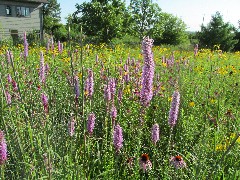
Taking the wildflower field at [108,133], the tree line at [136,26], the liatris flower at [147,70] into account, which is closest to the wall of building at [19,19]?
the tree line at [136,26]

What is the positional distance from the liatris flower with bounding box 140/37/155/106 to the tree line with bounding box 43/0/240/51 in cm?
1753

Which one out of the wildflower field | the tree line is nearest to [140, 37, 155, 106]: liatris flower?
the wildflower field

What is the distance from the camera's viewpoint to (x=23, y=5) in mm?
33031

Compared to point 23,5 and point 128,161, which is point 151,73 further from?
point 23,5

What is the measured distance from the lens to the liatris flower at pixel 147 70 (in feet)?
5.75

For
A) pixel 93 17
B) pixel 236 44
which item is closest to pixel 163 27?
pixel 236 44

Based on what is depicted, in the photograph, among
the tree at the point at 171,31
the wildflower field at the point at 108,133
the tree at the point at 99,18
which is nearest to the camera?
the wildflower field at the point at 108,133

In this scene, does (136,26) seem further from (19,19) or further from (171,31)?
(19,19)

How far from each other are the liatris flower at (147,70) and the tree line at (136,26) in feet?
57.5

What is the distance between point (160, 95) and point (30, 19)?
3221 centimetres

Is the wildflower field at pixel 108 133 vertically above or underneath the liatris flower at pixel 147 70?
underneath

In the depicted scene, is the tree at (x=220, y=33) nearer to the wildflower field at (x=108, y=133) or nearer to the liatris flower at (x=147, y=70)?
the wildflower field at (x=108, y=133)

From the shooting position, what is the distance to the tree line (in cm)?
3011

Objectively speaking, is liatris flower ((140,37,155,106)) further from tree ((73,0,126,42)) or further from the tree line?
tree ((73,0,126,42))
